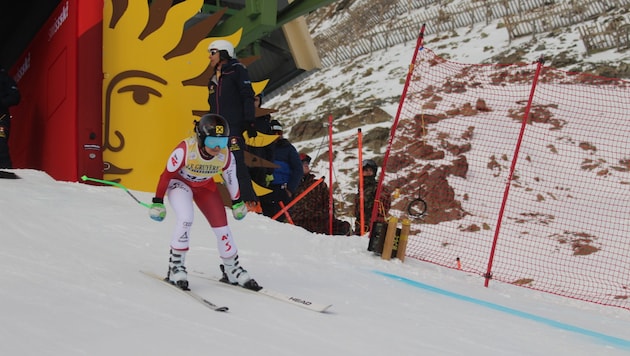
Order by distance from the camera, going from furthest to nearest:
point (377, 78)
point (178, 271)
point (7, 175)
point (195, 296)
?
point (377, 78) → point (7, 175) → point (178, 271) → point (195, 296)

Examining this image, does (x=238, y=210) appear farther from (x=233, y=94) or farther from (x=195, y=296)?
(x=233, y=94)

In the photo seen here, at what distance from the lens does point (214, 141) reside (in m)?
5.24

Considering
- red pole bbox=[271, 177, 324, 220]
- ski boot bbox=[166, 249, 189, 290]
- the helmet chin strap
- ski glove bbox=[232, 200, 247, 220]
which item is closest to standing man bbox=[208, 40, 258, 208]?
red pole bbox=[271, 177, 324, 220]

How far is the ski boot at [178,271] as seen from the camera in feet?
17.0

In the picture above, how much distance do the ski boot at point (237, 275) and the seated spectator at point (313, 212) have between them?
A: 451cm

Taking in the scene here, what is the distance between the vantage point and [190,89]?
9.61 metres

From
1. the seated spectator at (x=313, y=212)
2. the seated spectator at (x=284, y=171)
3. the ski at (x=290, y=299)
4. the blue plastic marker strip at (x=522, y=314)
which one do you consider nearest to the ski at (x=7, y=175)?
the seated spectator at (x=284, y=171)

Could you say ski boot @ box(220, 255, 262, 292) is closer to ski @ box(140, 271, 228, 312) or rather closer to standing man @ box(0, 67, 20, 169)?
ski @ box(140, 271, 228, 312)

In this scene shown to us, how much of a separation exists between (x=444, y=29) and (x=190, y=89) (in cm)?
2618

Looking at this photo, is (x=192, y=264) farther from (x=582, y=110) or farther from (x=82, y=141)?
(x=582, y=110)

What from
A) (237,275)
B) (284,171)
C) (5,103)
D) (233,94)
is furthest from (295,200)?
(237,275)

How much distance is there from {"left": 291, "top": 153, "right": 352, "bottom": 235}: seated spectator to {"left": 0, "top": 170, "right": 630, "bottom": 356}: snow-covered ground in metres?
1.47

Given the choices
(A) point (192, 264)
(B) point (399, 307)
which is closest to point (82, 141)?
(A) point (192, 264)

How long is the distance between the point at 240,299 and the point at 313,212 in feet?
17.1
